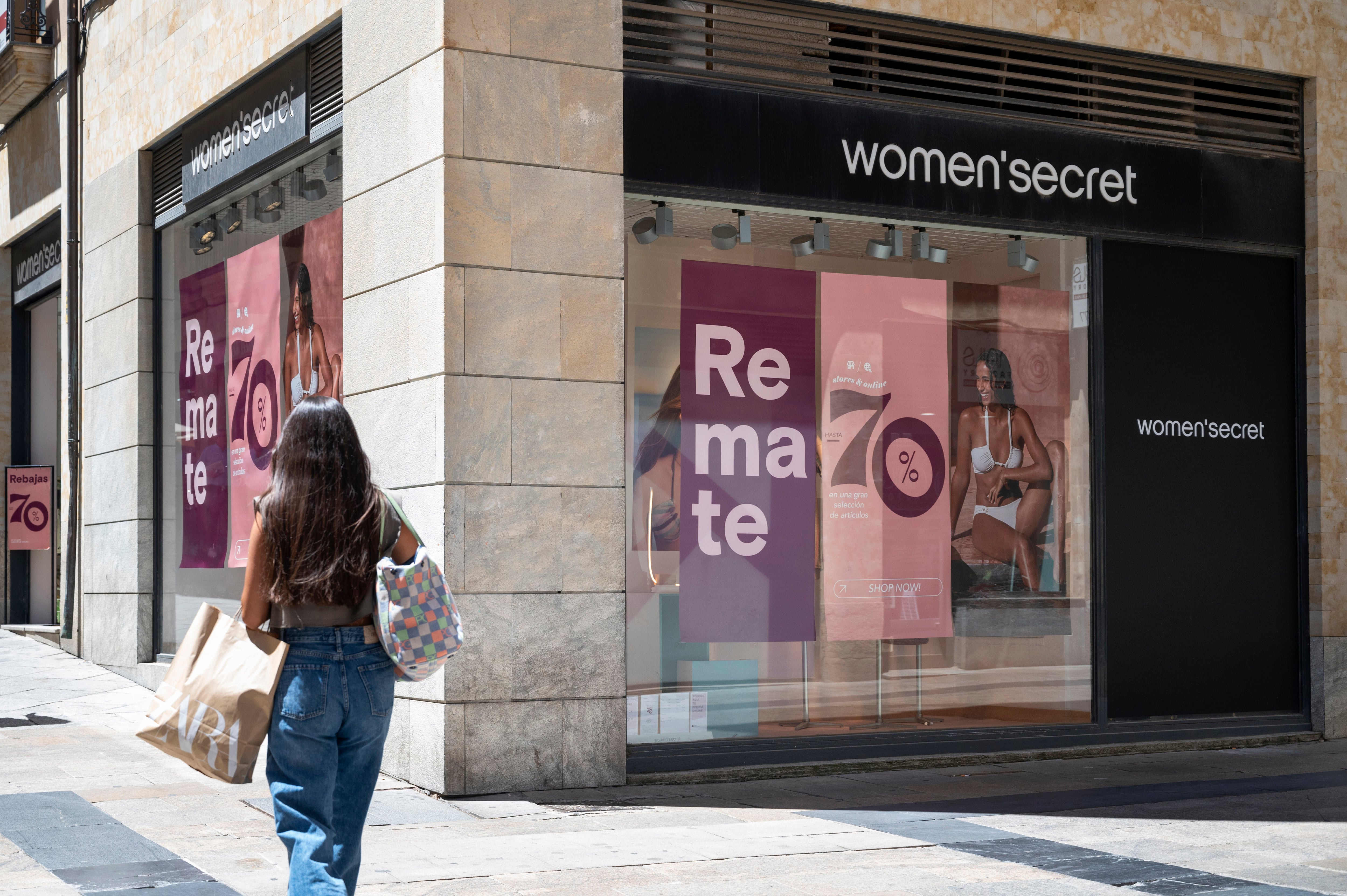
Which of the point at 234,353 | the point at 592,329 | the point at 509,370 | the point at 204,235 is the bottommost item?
the point at 509,370

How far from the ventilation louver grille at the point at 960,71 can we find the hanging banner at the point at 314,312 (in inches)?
97.3

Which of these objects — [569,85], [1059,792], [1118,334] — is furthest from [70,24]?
[1059,792]

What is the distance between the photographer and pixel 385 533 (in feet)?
15.4

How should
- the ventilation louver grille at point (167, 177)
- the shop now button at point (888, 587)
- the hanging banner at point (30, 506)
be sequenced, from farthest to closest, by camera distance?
the hanging banner at point (30, 506)
the ventilation louver grille at point (167, 177)
the shop now button at point (888, 587)

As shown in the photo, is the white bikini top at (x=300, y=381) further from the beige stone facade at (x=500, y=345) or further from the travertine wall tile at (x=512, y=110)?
the travertine wall tile at (x=512, y=110)

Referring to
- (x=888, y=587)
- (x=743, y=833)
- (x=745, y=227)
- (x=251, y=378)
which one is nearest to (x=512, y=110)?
(x=745, y=227)

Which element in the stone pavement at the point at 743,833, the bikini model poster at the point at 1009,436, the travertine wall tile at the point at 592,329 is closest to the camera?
the stone pavement at the point at 743,833

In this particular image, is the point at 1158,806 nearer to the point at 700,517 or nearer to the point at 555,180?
the point at 700,517

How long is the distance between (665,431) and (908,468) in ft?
6.04

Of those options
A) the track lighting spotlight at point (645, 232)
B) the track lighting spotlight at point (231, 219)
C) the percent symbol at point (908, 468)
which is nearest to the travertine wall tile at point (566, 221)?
the track lighting spotlight at point (645, 232)

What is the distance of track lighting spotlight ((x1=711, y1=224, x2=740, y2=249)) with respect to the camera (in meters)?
9.84

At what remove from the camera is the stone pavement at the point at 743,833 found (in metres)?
6.45

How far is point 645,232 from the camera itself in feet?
31.5

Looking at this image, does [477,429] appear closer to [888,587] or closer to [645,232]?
[645,232]
